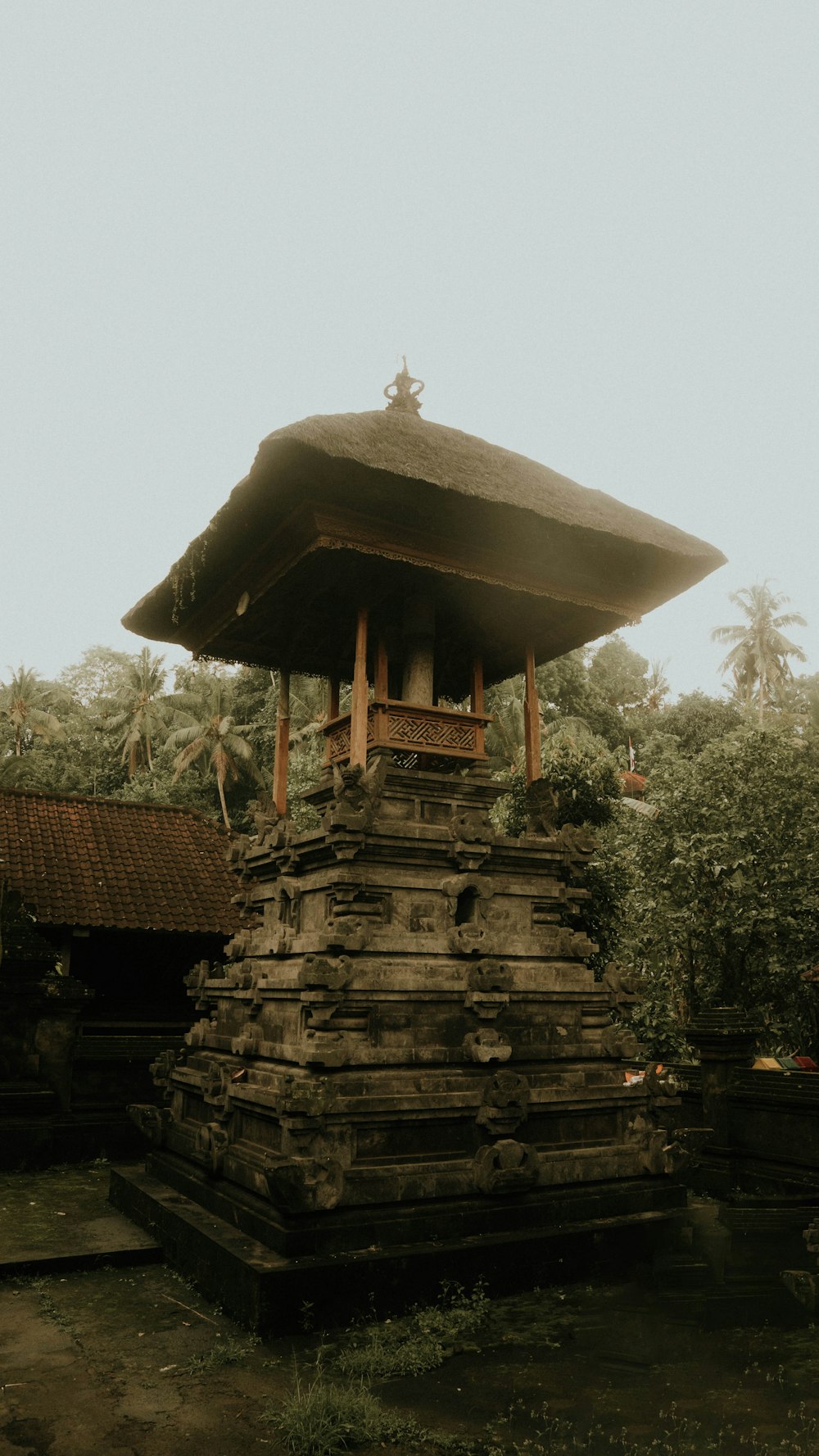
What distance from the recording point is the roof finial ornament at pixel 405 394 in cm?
929

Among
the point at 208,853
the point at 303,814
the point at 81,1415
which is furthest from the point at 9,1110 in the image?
the point at 303,814

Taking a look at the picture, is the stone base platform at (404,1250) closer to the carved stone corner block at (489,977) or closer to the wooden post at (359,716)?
the carved stone corner block at (489,977)

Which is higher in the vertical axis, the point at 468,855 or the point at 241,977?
the point at 468,855

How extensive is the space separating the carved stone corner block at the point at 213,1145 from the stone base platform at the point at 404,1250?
20 centimetres

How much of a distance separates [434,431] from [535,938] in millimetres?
4670

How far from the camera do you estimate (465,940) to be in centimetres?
766

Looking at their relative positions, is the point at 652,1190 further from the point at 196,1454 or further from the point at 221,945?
the point at 221,945

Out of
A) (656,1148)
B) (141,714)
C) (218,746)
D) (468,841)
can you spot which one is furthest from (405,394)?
(141,714)

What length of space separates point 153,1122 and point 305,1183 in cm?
377

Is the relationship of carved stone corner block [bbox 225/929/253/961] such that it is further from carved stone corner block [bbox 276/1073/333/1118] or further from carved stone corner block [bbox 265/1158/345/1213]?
carved stone corner block [bbox 265/1158/345/1213]

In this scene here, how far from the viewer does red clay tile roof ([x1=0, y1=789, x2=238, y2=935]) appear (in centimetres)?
1358

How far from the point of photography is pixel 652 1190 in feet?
25.0

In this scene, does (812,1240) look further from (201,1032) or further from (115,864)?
(115,864)

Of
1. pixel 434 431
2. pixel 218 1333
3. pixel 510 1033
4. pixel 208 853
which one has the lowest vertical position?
pixel 218 1333
